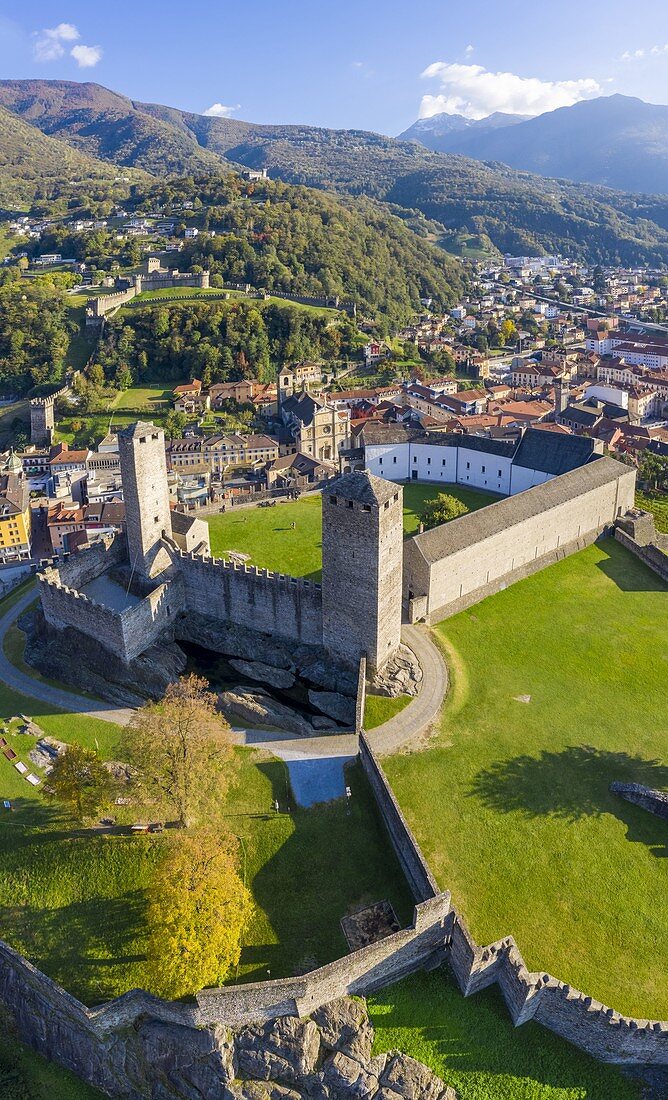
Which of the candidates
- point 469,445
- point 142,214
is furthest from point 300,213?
point 469,445

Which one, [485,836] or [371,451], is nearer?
[485,836]

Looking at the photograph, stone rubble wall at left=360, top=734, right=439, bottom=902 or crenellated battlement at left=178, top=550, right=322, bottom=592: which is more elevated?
crenellated battlement at left=178, top=550, right=322, bottom=592

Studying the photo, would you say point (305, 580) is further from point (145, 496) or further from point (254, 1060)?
point (254, 1060)

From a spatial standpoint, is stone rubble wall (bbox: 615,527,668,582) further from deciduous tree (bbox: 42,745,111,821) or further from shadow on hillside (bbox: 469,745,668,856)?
deciduous tree (bbox: 42,745,111,821)

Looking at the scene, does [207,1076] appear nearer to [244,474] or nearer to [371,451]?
[371,451]

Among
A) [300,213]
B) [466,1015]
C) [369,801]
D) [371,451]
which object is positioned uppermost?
[300,213]

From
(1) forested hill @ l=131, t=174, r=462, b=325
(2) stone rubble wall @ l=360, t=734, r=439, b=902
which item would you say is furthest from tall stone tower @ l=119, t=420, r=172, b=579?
(1) forested hill @ l=131, t=174, r=462, b=325
